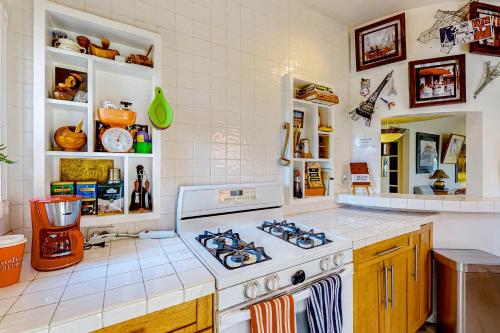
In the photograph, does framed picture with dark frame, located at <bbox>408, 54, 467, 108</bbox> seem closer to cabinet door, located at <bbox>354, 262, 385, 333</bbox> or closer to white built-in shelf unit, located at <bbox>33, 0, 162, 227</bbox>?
cabinet door, located at <bbox>354, 262, 385, 333</bbox>

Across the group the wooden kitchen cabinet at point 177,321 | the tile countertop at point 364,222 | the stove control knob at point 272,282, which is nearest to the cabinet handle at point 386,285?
the tile countertop at point 364,222

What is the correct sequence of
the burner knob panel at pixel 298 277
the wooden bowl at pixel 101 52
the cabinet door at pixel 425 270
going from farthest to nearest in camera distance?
1. the cabinet door at pixel 425 270
2. the wooden bowl at pixel 101 52
3. the burner knob panel at pixel 298 277

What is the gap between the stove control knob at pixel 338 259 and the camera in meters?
1.13

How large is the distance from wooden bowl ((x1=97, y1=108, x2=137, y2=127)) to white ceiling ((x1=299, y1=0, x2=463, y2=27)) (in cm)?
166

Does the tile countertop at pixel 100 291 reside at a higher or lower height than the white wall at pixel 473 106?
lower

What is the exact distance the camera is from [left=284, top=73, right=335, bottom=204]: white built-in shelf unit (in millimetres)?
1748

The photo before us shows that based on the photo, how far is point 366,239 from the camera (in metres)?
1.28

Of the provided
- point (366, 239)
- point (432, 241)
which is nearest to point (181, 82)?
point (366, 239)

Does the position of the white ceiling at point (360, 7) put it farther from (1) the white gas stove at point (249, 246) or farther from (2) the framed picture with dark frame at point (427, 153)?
(2) the framed picture with dark frame at point (427, 153)

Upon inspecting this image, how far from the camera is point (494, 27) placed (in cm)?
178

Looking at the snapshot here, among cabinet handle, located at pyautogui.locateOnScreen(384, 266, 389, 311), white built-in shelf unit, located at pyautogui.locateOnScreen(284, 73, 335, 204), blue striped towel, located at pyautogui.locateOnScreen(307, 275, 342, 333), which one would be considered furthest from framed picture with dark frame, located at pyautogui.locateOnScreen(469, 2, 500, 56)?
blue striped towel, located at pyautogui.locateOnScreen(307, 275, 342, 333)

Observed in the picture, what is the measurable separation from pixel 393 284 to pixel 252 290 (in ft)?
3.65

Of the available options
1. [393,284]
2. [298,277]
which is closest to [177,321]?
[298,277]

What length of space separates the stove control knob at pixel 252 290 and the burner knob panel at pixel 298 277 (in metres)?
0.19
